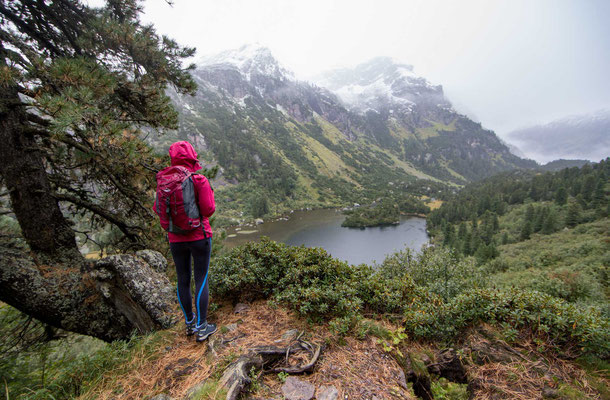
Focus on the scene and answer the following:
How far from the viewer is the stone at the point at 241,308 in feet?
11.7

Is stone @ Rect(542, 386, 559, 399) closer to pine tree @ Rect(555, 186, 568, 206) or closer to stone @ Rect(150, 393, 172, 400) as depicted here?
stone @ Rect(150, 393, 172, 400)

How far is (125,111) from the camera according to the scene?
3990mm

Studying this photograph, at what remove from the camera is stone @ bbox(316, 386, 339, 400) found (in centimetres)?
206

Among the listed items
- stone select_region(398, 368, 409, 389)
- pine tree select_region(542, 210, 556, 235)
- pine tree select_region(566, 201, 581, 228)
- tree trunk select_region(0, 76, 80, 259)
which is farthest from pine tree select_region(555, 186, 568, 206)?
tree trunk select_region(0, 76, 80, 259)

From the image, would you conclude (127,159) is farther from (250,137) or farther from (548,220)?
(250,137)

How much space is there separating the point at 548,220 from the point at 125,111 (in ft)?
245

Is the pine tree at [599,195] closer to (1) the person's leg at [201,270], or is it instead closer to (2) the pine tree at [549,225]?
(2) the pine tree at [549,225]

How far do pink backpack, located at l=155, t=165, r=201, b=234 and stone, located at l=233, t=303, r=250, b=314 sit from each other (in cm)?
171

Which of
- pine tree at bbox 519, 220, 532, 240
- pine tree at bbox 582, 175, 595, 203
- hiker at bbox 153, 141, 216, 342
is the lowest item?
pine tree at bbox 519, 220, 532, 240

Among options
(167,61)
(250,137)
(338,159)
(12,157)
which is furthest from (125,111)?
(338,159)

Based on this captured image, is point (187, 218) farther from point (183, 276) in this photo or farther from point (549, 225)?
point (549, 225)

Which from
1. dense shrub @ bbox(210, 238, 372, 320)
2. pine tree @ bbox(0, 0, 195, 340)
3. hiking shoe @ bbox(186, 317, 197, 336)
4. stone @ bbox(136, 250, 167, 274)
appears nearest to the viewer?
pine tree @ bbox(0, 0, 195, 340)

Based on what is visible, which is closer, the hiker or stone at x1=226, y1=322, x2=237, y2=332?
the hiker

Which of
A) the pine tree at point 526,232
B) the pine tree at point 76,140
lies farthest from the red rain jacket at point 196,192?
the pine tree at point 526,232
